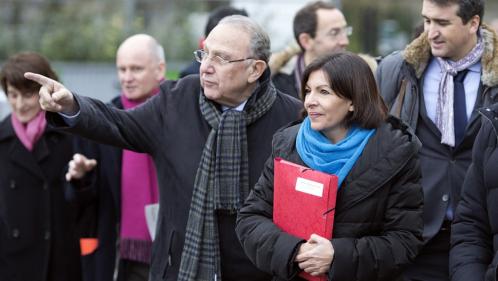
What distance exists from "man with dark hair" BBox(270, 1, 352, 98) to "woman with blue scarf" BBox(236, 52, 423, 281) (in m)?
2.97

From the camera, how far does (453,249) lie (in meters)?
4.43

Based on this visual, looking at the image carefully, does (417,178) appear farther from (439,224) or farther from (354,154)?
(439,224)

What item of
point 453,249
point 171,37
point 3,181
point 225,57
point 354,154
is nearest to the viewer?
point 354,154

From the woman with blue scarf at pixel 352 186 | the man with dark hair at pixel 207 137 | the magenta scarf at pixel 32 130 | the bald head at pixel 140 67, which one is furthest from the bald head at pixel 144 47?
the woman with blue scarf at pixel 352 186

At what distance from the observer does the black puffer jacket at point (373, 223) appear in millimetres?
3990

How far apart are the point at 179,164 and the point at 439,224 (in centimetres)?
140

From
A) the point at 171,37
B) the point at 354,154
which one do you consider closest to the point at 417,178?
the point at 354,154

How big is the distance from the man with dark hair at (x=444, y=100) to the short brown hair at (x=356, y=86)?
1.05 meters

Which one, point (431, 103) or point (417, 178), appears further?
point (431, 103)

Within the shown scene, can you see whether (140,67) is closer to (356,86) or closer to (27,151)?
(27,151)

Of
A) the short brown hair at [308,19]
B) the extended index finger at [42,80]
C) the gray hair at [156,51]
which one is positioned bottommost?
the extended index finger at [42,80]

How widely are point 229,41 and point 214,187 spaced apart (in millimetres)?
755

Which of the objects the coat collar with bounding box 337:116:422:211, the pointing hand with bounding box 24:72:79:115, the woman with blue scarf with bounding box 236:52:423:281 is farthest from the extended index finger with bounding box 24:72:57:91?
the coat collar with bounding box 337:116:422:211

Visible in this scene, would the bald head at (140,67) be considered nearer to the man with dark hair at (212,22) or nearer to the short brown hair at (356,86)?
the man with dark hair at (212,22)
